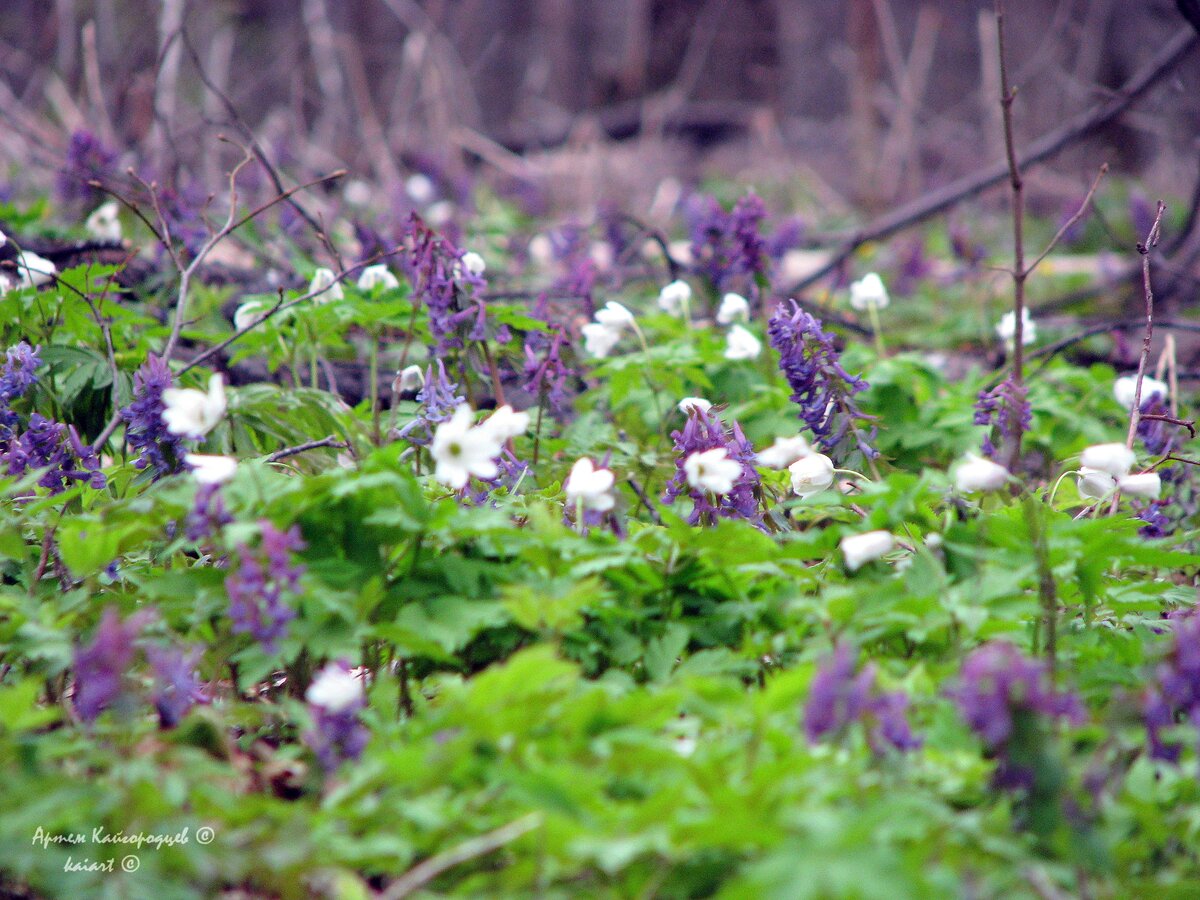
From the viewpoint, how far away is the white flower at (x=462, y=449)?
1.97 m

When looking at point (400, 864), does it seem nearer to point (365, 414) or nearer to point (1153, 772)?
point (1153, 772)

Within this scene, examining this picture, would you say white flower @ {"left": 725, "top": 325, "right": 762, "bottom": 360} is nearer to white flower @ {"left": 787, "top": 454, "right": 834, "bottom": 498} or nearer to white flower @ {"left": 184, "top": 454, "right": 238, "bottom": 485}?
white flower @ {"left": 787, "top": 454, "right": 834, "bottom": 498}

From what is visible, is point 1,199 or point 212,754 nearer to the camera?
point 212,754

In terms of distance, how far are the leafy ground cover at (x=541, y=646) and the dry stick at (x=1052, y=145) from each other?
8.28 ft

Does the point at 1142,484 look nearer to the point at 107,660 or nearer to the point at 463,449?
the point at 463,449

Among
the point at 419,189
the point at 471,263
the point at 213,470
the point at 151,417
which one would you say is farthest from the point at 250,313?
the point at 419,189

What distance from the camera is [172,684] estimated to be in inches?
71.6

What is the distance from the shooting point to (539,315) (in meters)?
3.33

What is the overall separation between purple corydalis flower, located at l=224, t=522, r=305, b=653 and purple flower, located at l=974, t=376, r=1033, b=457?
5.57 ft

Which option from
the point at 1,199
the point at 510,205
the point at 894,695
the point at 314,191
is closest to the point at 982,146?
the point at 510,205

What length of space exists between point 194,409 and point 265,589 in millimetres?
449

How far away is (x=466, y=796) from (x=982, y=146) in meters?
11.9

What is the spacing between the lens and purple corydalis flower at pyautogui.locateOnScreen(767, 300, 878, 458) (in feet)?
8.36

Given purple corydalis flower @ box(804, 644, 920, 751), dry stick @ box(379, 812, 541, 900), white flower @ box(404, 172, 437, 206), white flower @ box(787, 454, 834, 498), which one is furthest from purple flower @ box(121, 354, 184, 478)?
white flower @ box(404, 172, 437, 206)
